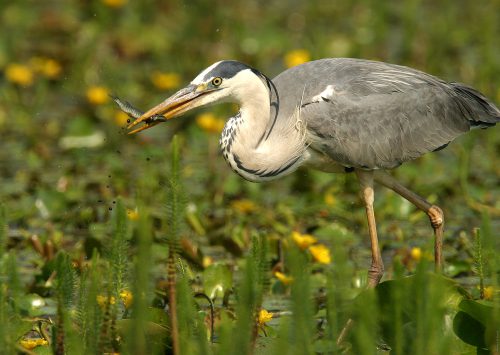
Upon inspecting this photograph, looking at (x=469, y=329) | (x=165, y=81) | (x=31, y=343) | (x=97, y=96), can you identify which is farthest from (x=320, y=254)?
(x=165, y=81)

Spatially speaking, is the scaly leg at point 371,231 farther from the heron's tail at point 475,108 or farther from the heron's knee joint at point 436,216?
the heron's tail at point 475,108

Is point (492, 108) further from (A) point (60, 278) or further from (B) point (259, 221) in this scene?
(A) point (60, 278)

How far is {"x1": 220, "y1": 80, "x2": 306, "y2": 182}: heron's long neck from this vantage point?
178 inches

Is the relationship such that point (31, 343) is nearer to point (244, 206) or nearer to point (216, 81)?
point (216, 81)

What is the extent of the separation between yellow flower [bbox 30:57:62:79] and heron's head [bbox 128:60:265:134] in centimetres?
314

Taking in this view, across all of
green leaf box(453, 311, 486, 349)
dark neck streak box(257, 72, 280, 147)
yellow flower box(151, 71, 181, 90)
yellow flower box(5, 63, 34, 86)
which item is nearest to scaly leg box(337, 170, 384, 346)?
dark neck streak box(257, 72, 280, 147)

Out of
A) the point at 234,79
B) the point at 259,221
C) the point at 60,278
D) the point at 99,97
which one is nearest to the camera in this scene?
the point at 60,278

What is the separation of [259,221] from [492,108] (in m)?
1.28

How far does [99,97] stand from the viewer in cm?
682

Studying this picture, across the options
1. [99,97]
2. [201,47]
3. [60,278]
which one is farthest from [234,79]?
[201,47]

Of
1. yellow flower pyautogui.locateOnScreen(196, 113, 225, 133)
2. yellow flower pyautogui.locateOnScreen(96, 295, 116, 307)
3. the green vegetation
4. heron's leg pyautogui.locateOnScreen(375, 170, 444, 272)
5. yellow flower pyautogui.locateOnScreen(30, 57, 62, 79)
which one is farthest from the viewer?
yellow flower pyautogui.locateOnScreen(30, 57, 62, 79)

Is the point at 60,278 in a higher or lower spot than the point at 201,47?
lower

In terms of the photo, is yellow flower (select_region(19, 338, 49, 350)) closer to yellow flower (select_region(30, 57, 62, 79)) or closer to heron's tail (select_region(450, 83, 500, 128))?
heron's tail (select_region(450, 83, 500, 128))

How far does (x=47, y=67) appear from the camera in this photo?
24.2ft
